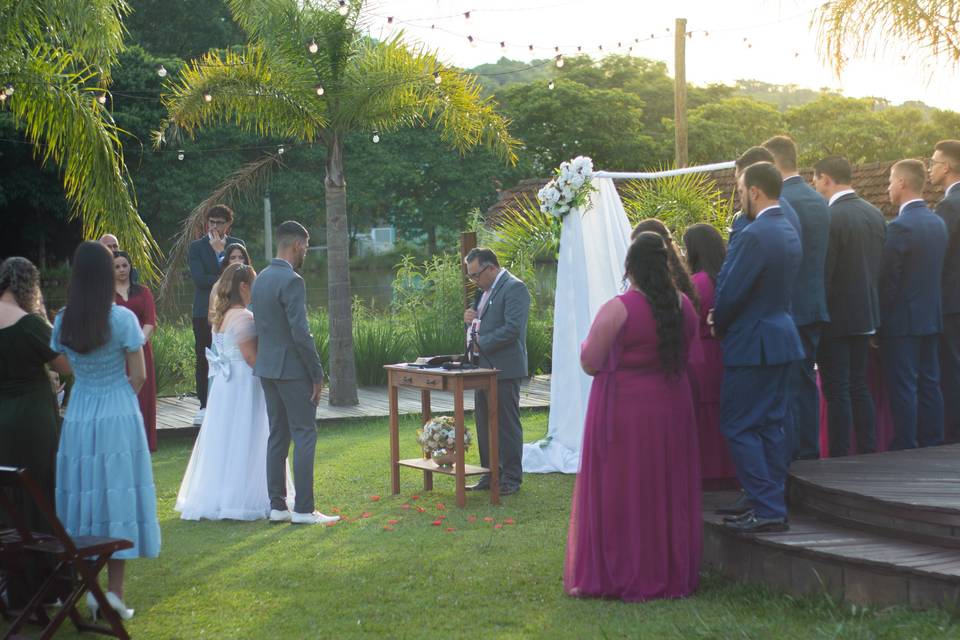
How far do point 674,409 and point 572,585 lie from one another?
1084mm

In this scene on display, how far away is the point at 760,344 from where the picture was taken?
5.89 metres

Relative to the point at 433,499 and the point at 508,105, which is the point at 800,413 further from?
the point at 508,105

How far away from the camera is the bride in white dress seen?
8453 millimetres

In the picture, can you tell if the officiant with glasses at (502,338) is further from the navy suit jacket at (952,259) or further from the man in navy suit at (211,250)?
the man in navy suit at (211,250)

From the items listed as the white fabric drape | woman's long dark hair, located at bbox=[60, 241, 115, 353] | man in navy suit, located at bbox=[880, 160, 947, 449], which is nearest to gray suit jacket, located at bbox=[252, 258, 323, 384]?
woman's long dark hair, located at bbox=[60, 241, 115, 353]

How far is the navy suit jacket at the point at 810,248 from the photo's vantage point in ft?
23.1

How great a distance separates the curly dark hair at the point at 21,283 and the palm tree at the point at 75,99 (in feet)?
20.6

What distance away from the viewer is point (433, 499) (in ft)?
29.4

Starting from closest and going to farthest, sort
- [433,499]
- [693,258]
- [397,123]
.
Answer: [693,258]
[433,499]
[397,123]

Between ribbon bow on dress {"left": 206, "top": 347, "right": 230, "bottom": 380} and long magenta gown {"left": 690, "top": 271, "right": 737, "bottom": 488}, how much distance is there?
3.60m

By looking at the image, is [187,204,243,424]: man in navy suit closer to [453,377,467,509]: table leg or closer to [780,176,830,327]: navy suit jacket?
[453,377,467,509]: table leg

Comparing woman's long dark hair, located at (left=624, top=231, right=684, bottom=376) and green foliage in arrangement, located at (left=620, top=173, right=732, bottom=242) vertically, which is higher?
green foliage in arrangement, located at (left=620, top=173, right=732, bottom=242)

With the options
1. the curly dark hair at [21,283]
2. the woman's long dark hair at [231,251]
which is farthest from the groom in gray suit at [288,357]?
the woman's long dark hair at [231,251]

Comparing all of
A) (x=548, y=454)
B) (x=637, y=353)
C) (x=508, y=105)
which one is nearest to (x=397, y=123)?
(x=548, y=454)
